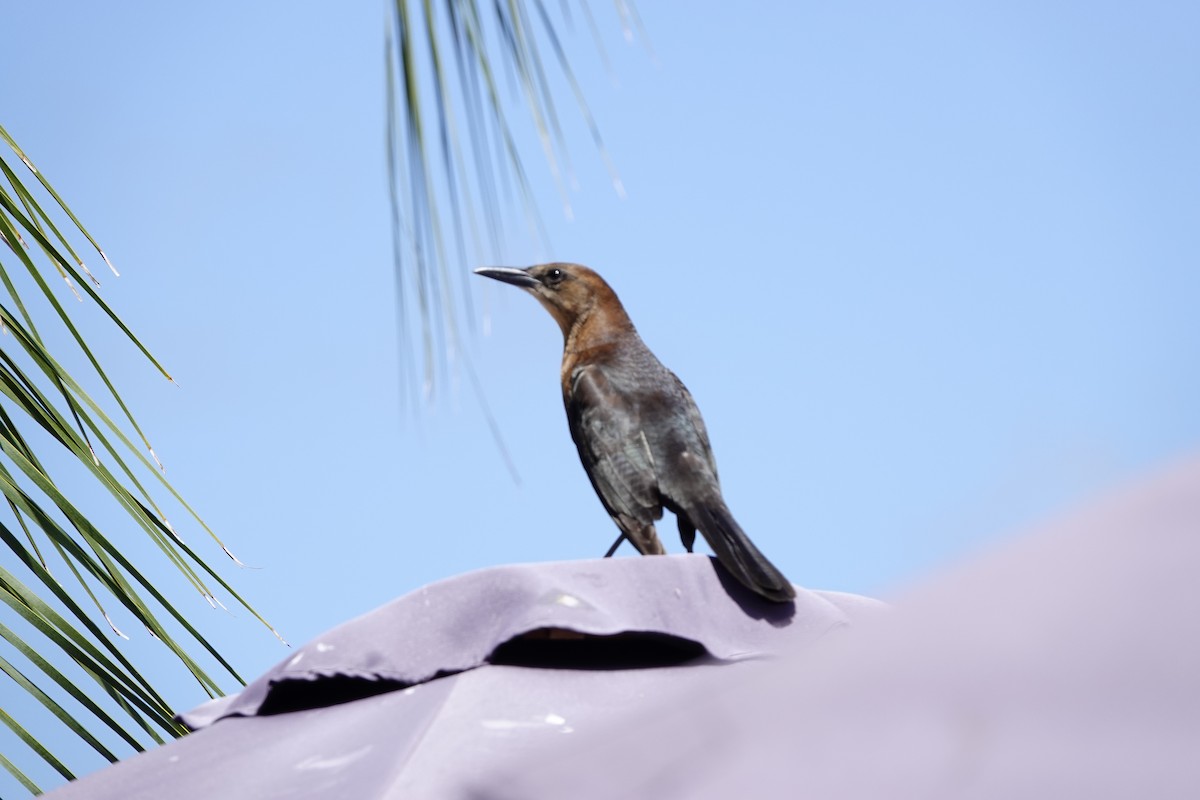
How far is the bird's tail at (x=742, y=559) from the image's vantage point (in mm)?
1845

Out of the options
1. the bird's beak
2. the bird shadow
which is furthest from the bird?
the bird shadow

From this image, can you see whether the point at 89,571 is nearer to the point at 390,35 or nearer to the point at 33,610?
the point at 33,610

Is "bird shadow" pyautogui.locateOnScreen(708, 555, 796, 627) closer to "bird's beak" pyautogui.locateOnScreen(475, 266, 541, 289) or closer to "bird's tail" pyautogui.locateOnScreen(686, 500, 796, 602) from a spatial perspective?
"bird's tail" pyautogui.locateOnScreen(686, 500, 796, 602)

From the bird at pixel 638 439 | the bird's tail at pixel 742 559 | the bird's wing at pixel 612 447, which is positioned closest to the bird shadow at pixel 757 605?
the bird's tail at pixel 742 559

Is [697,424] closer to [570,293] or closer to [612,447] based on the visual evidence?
[612,447]

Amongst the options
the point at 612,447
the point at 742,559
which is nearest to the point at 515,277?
the point at 612,447

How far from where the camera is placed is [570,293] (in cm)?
443

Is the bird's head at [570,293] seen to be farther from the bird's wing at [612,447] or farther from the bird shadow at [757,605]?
the bird shadow at [757,605]

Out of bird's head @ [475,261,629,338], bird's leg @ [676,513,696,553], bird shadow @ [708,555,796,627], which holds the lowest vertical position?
bird's leg @ [676,513,696,553]

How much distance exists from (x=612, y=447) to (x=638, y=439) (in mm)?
86

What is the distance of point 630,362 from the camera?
3.94m

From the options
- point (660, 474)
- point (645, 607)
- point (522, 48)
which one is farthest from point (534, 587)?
point (660, 474)

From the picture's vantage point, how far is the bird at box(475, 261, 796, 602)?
3.35 meters

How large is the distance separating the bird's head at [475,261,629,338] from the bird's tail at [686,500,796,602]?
142 centimetres
